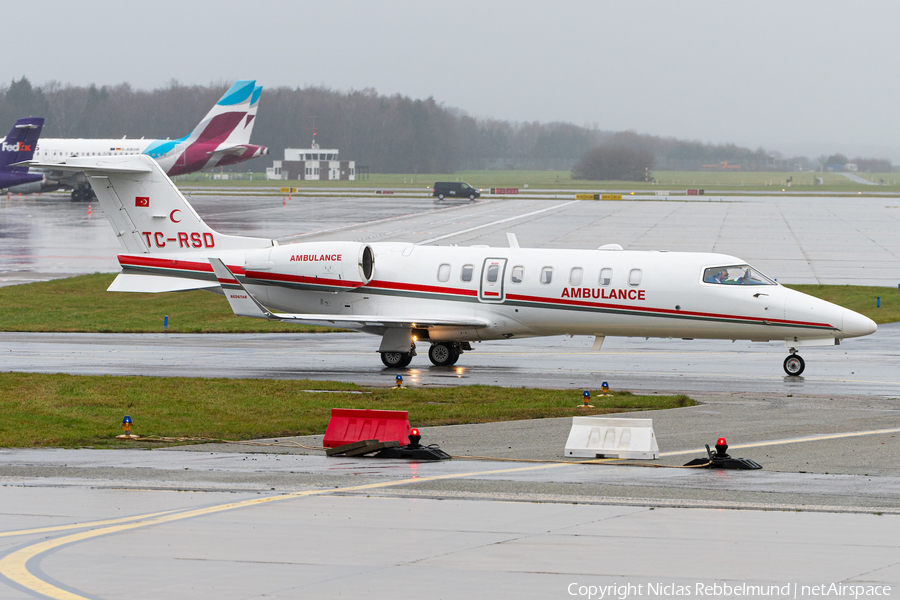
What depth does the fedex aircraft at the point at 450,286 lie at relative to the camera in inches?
1025

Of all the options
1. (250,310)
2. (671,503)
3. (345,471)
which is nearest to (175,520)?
(345,471)

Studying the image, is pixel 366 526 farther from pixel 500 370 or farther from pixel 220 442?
pixel 500 370

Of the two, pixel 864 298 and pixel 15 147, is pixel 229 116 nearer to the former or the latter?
pixel 15 147

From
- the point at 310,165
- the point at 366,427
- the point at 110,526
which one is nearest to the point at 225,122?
the point at 366,427

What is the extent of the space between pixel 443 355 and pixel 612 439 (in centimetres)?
1240

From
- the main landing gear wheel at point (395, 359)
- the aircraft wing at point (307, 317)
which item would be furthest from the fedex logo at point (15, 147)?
the main landing gear wheel at point (395, 359)

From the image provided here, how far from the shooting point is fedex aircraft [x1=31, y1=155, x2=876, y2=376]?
26.0 meters

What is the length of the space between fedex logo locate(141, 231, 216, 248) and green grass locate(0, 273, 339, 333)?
6.24 metres

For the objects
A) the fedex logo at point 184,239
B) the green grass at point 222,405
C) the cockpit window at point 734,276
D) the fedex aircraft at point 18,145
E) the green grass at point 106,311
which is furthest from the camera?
the fedex aircraft at point 18,145

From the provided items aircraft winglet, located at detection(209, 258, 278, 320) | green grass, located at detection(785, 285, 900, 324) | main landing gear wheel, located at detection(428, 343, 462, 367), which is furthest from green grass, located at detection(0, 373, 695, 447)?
green grass, located at detection(785, 285, 900, 324)

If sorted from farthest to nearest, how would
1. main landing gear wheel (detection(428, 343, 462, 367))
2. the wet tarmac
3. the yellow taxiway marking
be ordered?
main landing gear wheel (detection(428, 343, 462, 367)), the wet tarmac, the yellow taxiway marking

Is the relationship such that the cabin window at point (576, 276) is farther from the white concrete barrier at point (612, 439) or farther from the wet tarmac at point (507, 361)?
the white concrete barrier at point (612, 439)

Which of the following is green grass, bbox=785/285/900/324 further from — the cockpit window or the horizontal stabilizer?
the horizontal stabilizer

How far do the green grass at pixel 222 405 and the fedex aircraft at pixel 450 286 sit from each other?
422cm
